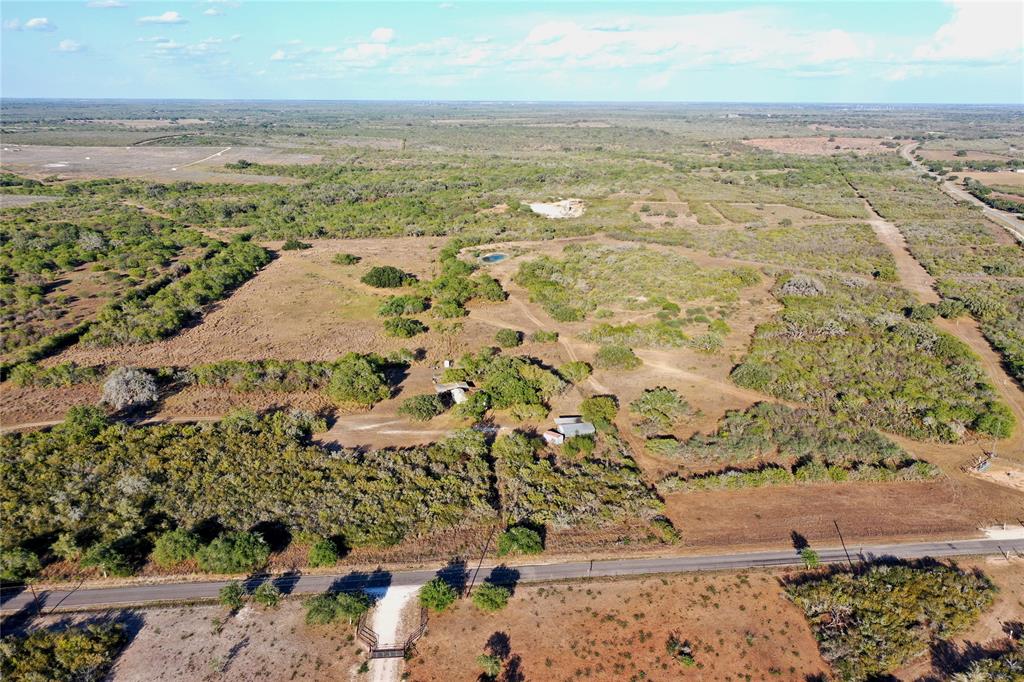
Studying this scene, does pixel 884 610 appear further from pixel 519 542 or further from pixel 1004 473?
pixel 1004 473

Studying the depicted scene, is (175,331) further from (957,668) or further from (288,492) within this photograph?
(957,668)

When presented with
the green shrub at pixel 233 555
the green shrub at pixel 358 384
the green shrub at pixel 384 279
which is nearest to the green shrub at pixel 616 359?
the green shrub at pixel 358 384

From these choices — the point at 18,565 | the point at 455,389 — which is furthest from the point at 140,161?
the point at 18,565

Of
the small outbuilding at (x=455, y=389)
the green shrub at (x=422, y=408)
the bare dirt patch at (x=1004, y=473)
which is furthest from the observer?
the small outbuilding at (x=455, y=389)

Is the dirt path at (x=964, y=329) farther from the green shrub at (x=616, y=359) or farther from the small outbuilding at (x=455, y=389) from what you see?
the small outbuilding at (x=455, y=389)

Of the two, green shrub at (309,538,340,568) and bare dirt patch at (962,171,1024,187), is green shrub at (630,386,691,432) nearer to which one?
green shrub at (309,538,340,568)

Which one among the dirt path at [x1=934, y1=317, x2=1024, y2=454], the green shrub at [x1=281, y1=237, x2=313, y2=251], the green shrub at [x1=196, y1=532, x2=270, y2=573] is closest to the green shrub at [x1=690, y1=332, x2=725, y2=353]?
the dirt path at [x1=934, y1=317, x2=1024, y2=454]
